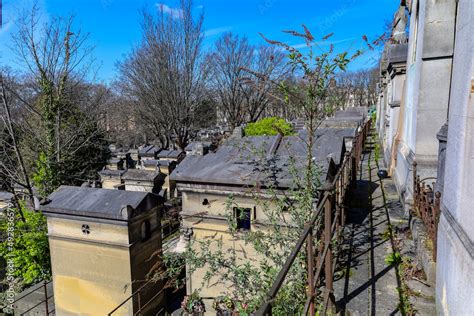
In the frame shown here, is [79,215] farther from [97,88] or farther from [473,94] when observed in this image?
[97,88]

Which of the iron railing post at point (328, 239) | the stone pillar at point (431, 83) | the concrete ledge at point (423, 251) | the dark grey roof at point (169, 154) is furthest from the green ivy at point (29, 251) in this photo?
the dark grey roof at point (169, 154)

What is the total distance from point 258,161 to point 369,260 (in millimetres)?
2300

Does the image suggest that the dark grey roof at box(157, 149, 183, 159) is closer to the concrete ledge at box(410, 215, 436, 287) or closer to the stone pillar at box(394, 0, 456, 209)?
the stone pillar at box(394, 0, 456, 209)

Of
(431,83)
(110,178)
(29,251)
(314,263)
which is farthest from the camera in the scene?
(110,178)

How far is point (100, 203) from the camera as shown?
6.96 meters

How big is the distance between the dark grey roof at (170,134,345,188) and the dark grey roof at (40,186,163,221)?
126cm

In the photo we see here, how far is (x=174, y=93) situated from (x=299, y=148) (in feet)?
52.5

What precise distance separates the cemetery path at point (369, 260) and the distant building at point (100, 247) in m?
4.32

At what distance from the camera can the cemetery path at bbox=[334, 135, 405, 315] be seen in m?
2.93

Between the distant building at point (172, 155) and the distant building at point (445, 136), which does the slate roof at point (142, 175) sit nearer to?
the distant building at point (172, 155)

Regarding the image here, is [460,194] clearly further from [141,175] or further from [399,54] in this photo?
[141,175]

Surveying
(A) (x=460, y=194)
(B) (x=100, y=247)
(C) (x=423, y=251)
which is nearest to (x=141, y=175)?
(B) (x=100, y=247)

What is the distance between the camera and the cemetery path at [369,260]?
115 inches

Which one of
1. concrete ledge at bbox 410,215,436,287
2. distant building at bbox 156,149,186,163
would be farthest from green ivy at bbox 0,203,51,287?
distant building at bbox 156,149,186,163
